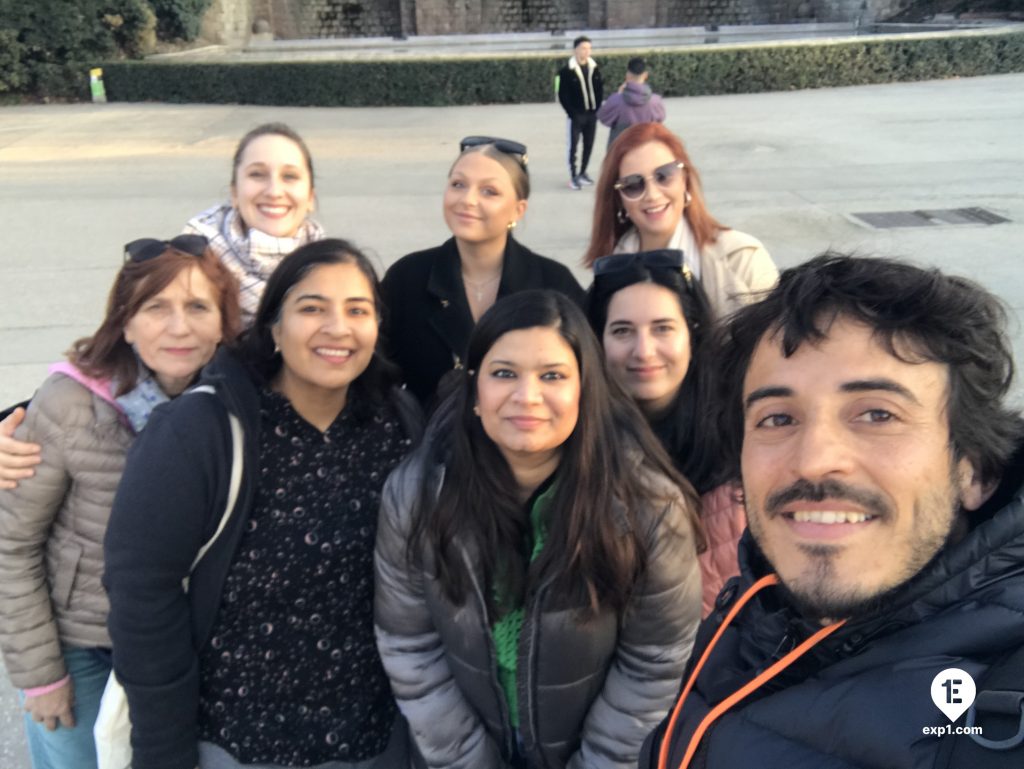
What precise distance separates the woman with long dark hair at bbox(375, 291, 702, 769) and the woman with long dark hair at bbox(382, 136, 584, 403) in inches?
32.8

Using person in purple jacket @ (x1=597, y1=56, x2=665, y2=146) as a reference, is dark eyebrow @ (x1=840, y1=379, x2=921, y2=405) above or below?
below

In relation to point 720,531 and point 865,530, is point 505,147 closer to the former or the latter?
point 720,531

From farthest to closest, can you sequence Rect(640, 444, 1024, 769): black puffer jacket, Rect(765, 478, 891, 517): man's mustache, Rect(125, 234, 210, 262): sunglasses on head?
Rect(125, 234, 210, 262): sunglasses on head
Rect(765, 478, 891, 517): man's mustache
Rect(640, 444, 1024, 769): black puffer jacket

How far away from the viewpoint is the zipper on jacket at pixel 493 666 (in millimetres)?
1950

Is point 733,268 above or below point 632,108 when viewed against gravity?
below

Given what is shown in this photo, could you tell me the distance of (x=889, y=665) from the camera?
1106mm

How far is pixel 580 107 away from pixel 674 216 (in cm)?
863

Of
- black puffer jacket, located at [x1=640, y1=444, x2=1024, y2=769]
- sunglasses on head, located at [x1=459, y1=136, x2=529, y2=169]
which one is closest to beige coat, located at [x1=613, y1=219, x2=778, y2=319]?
sunglasses on head, located at [x1=459, y1=136, x2=529, y2=169]

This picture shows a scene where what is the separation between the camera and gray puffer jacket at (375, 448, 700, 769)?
1.96 m

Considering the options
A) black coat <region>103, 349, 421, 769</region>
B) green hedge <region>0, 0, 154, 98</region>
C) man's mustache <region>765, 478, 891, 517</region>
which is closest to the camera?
man's mustache <region>765, 478, 891, 517</region>

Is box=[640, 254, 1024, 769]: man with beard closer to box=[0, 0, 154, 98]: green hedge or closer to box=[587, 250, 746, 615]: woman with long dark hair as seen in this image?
box=[587, 250, 746, 615]: woman with long dark hair

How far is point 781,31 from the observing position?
91.9 ft

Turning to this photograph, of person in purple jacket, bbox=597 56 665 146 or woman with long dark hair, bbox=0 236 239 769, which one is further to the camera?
person in purple jacket, bbox=597 56 665 146

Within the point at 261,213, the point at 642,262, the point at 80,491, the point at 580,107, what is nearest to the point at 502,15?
the point at 580,107
